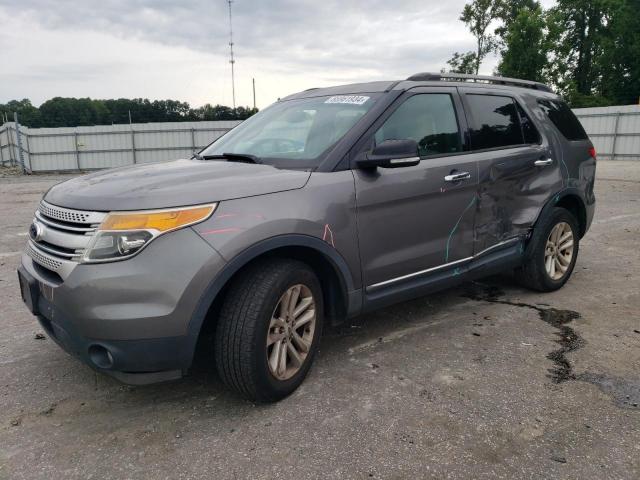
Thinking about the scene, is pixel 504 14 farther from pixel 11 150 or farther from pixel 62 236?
pixel 62 236

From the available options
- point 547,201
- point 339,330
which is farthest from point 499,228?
point 339,330

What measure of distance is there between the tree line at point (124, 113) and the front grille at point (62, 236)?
25.4 meters

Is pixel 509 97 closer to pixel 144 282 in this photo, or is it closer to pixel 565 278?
pixel 565 278

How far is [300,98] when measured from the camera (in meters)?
4.00

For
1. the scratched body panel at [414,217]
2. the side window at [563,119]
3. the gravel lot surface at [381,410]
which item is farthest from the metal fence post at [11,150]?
the scratched body panel at [414,217]

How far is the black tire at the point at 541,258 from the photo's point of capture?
4363 mm

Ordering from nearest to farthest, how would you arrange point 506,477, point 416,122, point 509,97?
point 506,477 < point 416,122 < point 509,97

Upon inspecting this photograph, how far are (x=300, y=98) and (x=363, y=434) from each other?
2499 mm

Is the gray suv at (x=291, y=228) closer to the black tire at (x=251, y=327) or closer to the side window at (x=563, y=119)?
the black tire at (x=251, y=327)

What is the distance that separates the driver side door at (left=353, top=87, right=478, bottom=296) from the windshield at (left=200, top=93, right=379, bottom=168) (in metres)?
0.22

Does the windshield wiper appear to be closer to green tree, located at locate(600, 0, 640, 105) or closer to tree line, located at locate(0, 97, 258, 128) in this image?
tree line, located at locate(0, 97, 258, 128)

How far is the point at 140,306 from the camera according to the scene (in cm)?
235

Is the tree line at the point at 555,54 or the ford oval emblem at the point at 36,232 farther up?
the tree line at the point at 555,54

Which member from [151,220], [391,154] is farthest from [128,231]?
[391,154]
